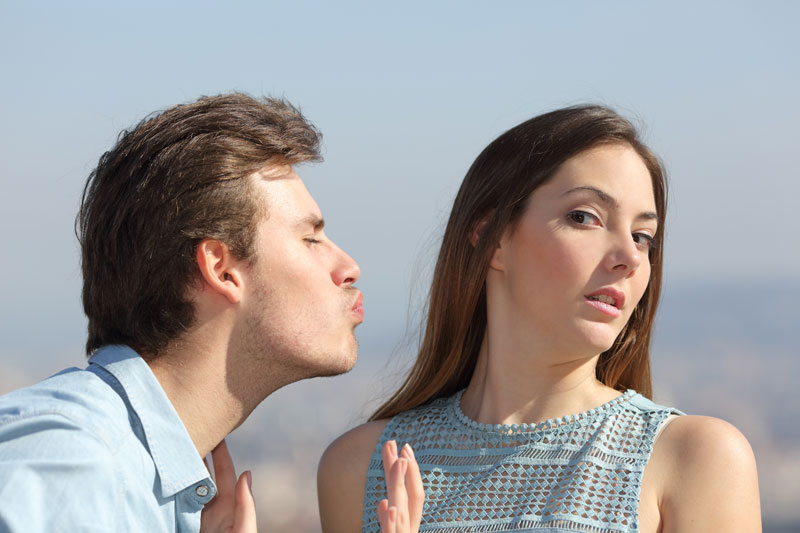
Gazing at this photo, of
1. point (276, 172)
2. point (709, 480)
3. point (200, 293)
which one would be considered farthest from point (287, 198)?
point (709, 480)

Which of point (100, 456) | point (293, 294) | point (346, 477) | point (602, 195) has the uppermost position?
point (602, 195)

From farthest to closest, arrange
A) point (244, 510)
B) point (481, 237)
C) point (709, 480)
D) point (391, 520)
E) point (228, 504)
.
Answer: point (481, 237) < point (228, 504) < point (244, 510) < point (709, 480) < point (391, 520)

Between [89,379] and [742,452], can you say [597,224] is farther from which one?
[89,379]

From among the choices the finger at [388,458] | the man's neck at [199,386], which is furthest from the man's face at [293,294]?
the finger at [388,458]

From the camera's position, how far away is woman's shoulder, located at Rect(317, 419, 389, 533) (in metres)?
3.50

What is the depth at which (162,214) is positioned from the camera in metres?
3.16

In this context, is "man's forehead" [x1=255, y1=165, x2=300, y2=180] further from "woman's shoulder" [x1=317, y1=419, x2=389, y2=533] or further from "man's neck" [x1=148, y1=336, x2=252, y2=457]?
"woman's shoulder" [x1=317, y1=419, x2=389, y2=533]

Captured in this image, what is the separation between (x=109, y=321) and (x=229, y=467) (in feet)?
2.12

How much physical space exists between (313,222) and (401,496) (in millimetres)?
1103

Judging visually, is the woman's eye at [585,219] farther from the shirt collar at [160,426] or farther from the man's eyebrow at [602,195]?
the shirt collar at [160,426]

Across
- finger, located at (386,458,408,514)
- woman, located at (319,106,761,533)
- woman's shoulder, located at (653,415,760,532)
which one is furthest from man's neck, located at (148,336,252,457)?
woman's shoulder, located at (653,415,760,532)

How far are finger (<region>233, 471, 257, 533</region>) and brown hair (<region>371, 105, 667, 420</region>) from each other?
705mm

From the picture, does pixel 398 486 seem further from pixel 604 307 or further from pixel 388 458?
pixel 604 307

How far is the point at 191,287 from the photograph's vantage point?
321cm
